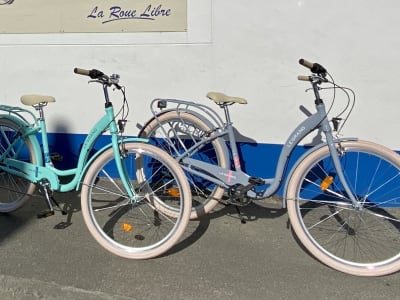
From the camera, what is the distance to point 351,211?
3.37m

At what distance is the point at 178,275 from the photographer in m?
2.91

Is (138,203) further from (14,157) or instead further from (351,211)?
(351,211)

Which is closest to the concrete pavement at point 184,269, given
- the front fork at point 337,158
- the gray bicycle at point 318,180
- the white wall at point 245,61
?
the gray bicycle at point 318,180

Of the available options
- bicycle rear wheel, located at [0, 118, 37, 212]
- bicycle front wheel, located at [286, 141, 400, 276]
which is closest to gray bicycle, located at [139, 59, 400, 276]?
bicycle front wheel, located at [286, 141, 400, 276]

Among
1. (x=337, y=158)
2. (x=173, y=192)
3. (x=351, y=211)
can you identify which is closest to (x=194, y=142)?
(x=173, y=192)

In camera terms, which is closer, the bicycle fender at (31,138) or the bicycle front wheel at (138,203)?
the bicycle front wheel at (138,203)

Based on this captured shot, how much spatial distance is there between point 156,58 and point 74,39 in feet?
2.73

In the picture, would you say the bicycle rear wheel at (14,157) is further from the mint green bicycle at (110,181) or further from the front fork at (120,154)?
the front fork at (120,154)

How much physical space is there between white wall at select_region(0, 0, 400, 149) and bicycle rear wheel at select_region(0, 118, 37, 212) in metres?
0.72

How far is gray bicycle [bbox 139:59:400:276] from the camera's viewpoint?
2.94 metres

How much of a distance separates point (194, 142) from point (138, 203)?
2.19ft

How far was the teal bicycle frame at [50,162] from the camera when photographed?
312 cm

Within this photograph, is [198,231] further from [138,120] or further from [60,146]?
[60,146]

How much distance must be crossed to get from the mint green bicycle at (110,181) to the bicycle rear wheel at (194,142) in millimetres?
229
